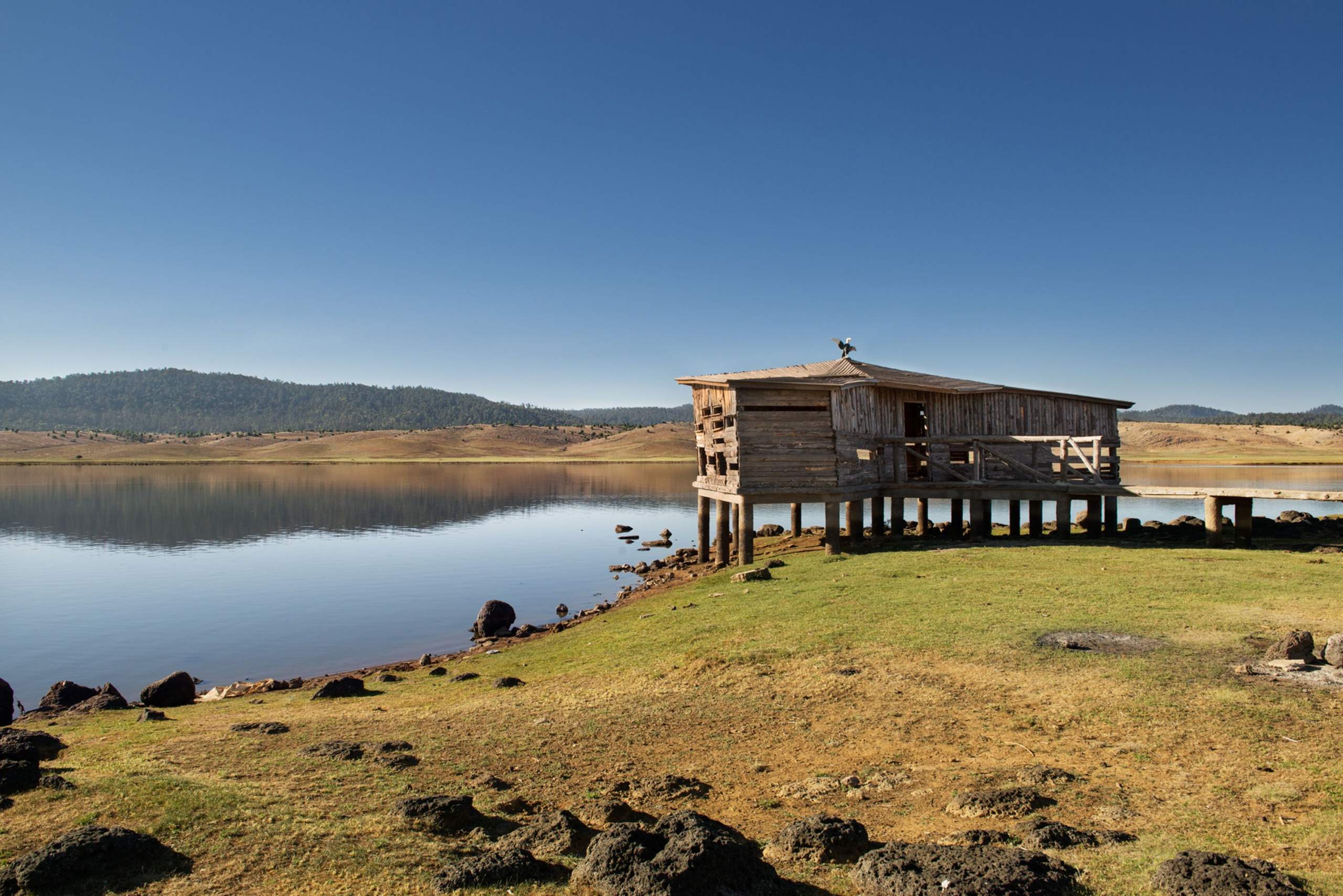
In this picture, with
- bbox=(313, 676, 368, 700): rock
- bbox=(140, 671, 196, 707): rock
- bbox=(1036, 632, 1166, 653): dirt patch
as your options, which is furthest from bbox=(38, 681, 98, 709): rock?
bbox=(1036, 632, 1166, 653): dirt patch

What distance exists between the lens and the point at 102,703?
1322cm

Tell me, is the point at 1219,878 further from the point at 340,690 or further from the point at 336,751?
the point at 340,690

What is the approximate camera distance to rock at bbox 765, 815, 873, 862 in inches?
250

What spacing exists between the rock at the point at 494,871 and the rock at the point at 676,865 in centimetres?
31

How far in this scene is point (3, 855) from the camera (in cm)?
621

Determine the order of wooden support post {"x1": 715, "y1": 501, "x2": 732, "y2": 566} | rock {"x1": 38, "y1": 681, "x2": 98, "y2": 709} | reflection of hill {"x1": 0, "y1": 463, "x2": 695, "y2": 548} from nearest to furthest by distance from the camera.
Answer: rock {"x1": 38, "y1": 681, "x2": 98, "y2": 709}, wooden support post {"x1": 715, "y1": 501, "x2": 732, "y2": 566}, reflection of hill {"x1": 0, "y1": 463, "x2": 695, "y2": 548}

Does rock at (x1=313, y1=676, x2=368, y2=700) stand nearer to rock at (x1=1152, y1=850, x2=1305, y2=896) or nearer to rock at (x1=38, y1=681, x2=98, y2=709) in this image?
rock at (x1=38, y1=681, x2=98, y2=709)

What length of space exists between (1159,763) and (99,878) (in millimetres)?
8735

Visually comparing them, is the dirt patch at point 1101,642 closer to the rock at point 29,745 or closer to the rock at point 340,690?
the rock at point 340,690

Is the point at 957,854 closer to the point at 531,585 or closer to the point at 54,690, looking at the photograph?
the point at 54,690

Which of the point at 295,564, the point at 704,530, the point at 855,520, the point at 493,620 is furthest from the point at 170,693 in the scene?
the point at 295,564

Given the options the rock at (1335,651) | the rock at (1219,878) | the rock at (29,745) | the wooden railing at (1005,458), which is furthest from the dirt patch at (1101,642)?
the wooden railing at (1005,458)

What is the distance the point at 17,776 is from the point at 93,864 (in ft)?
8.77

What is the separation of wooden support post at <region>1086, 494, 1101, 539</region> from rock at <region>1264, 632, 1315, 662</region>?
1525 cm
